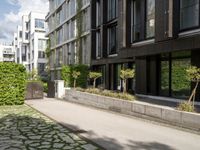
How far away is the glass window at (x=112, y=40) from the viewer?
26.8 metres

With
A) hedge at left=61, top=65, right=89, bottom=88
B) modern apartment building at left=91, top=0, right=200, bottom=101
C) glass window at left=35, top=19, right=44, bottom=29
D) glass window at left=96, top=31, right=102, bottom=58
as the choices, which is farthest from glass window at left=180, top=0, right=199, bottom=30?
glass window at left=35, top=19, right=44, bottom=29

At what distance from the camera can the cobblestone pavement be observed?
28.0 feet

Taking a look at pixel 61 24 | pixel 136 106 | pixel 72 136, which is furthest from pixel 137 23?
pixel 61 24

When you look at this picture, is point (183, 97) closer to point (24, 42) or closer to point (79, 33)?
point (79, 33)

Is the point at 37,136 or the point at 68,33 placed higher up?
the point at 68,33

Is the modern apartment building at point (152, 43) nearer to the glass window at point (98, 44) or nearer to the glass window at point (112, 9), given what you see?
the glass window at point (112, 9)

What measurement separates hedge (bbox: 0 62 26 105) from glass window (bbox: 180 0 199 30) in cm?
1130

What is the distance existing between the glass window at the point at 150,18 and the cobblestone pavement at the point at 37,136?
29.9 feet

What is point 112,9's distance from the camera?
27062 mm

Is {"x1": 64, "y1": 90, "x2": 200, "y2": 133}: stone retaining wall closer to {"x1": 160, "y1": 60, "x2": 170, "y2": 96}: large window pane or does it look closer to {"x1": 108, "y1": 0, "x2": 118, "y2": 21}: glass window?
{"x1": 160, "y1": 60, "x2": 170, "y2": 96}: large window pane

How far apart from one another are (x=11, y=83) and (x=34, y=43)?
160 ft

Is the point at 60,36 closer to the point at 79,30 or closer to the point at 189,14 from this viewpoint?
the point at 79,30

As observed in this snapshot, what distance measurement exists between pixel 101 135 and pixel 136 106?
3.85 metres

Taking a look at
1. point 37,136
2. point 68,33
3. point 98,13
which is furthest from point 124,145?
point 68,33
